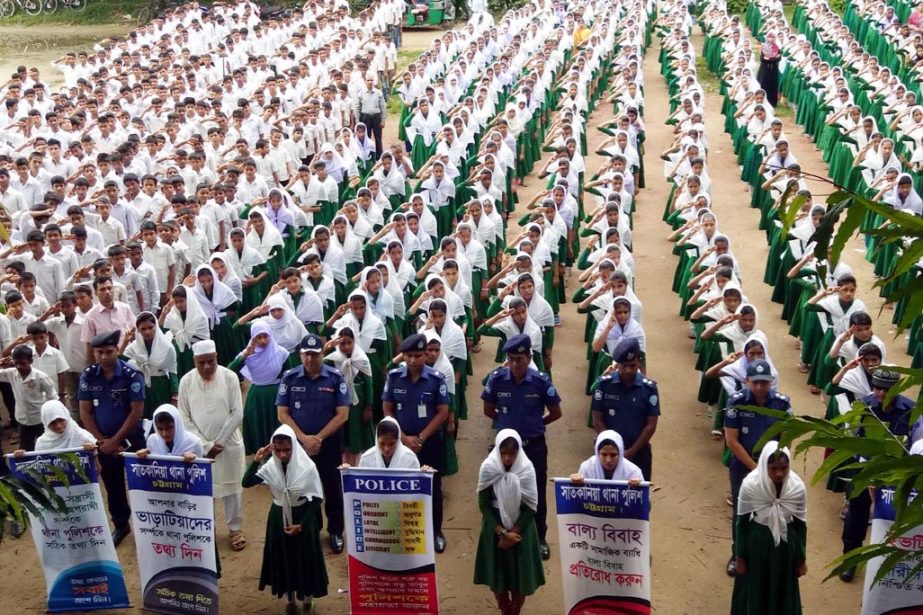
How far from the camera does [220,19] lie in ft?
80.4

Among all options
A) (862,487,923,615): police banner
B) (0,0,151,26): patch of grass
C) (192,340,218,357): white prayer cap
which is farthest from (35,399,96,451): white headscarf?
(0,0,151,26): patch of grass

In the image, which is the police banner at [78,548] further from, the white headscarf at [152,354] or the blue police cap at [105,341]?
the white headscarf at [152,354]

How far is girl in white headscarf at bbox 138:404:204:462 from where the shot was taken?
6.20m

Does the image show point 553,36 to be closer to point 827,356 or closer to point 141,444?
point 827,356

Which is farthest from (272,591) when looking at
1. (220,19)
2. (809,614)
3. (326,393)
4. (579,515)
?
(220,19)

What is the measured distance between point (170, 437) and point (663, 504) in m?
3.24

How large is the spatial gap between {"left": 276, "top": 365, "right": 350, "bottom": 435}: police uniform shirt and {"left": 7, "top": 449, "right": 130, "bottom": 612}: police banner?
1.24 metres

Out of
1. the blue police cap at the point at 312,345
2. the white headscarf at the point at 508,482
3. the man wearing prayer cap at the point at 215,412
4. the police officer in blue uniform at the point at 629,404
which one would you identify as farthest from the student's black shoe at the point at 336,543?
the police officer in blue uniform at the point at 629,404

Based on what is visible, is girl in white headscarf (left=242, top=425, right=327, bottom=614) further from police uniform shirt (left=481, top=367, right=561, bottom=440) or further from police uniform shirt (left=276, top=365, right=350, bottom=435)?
police uniform shirt (left=481, top=367, right=561, bottom=440)

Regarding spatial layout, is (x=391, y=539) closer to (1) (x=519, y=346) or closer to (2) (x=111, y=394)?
(1) (x=519, y=346)

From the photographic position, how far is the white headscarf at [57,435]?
6.49 m

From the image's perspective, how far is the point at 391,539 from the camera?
5801 millimetres

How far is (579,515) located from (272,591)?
5.66ft

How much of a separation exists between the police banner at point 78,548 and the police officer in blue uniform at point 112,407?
790 mm
